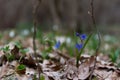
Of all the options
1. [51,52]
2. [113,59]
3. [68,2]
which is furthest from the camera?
[68,2]

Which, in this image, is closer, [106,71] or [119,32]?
[106,71]

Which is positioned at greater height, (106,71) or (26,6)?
(26,6)

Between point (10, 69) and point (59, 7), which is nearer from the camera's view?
point (10, 69)

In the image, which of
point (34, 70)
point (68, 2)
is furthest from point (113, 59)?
point (68, 2)

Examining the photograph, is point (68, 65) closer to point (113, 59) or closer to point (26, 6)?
point (113, 59)

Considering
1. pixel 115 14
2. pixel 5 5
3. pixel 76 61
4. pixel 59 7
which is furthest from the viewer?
pixel 115 14

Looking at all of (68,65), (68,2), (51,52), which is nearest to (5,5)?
(68,2)

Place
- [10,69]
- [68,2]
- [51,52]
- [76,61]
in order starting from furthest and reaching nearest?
[68,2], [51,52], [76,61], [10,69]

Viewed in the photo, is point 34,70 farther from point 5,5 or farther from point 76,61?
point 5,5

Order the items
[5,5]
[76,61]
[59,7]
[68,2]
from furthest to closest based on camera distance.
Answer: [5,5] < [68,2] < [59,7] < [76,61]
